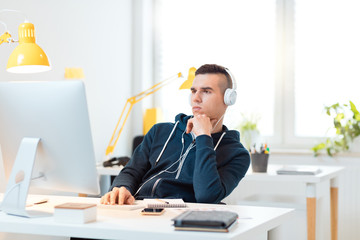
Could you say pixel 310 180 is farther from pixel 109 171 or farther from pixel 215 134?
pixel 109 171

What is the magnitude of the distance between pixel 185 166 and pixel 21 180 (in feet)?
2.32

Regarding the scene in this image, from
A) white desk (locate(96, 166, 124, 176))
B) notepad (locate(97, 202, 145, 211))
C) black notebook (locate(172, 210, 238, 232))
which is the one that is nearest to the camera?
black notebook (locate(172, 210, 238, 232))

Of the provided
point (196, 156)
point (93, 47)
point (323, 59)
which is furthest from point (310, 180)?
point (93, 47)

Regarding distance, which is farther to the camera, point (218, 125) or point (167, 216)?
point (218, 125)

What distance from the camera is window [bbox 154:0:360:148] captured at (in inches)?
158

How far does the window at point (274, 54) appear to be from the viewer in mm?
4012

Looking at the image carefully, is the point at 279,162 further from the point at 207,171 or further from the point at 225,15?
the point at 207,171

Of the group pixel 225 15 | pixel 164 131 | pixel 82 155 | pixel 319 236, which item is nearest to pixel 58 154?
pixel 82 155

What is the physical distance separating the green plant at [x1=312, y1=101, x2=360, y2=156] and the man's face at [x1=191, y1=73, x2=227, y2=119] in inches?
76.1

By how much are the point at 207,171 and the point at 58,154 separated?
0.58 m

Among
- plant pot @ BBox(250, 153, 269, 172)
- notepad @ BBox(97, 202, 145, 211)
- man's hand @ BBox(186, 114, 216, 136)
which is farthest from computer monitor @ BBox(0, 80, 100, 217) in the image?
plant pot @ BBox(250, 153, 269, 172)

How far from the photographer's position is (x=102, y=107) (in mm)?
3828

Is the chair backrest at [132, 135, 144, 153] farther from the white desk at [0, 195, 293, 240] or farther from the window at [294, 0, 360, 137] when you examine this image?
the white desk at [0, 195, 293, 240]

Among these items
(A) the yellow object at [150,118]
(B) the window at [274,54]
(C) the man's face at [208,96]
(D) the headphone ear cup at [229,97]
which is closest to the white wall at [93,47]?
(A) the yellow object at [150,118]
